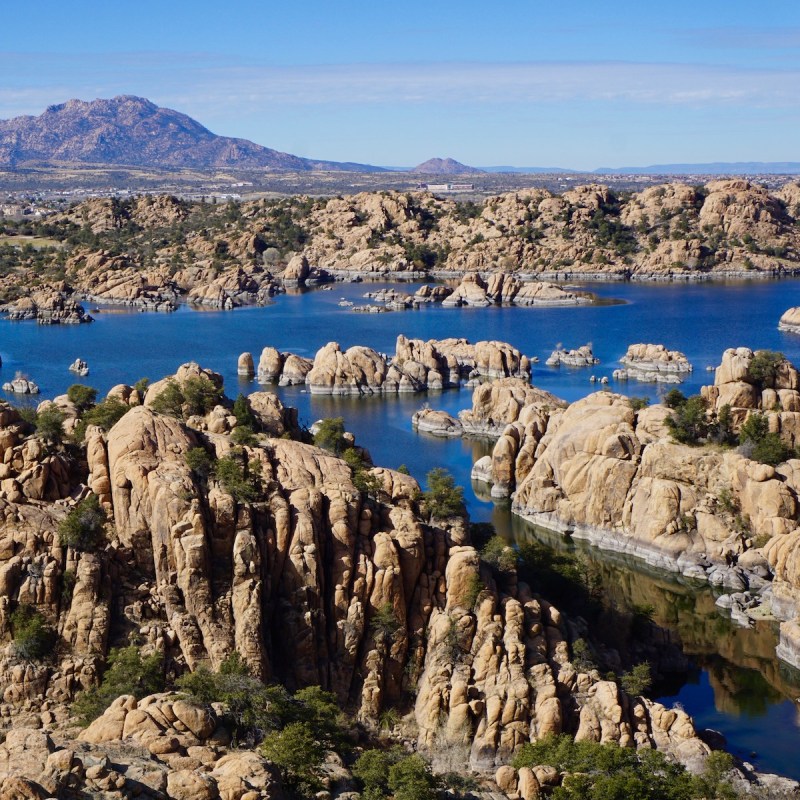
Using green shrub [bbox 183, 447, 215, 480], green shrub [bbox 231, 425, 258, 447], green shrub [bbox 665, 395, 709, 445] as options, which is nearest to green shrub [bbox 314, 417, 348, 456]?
green shrub [bbox 231, 425, 258, 447]

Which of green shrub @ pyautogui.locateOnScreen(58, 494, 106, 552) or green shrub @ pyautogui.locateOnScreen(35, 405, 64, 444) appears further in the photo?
green shrub @ pyautogui.locateOnScreen(35, 405, 64, 444)

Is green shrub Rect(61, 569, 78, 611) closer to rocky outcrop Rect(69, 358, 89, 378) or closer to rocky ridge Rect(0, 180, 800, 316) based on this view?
rocky outcrop Rect(69, 358, 89, 378)

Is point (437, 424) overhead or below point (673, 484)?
below

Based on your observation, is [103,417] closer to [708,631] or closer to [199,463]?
[199,463]

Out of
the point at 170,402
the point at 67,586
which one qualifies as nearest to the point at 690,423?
the point at 170,402

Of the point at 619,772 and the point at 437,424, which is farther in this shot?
the point at 437,424

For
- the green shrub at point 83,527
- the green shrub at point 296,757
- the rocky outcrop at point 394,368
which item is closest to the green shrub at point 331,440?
the green shrub at point 83,527

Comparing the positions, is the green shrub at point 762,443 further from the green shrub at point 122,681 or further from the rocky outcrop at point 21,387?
the rocky outcrop at point 21,387

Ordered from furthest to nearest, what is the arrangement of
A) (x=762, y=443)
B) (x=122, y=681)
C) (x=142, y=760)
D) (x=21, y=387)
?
(x=21, y=387) → (x=762, y=443) → (x=122, y=681) → (x=142, y=760)
